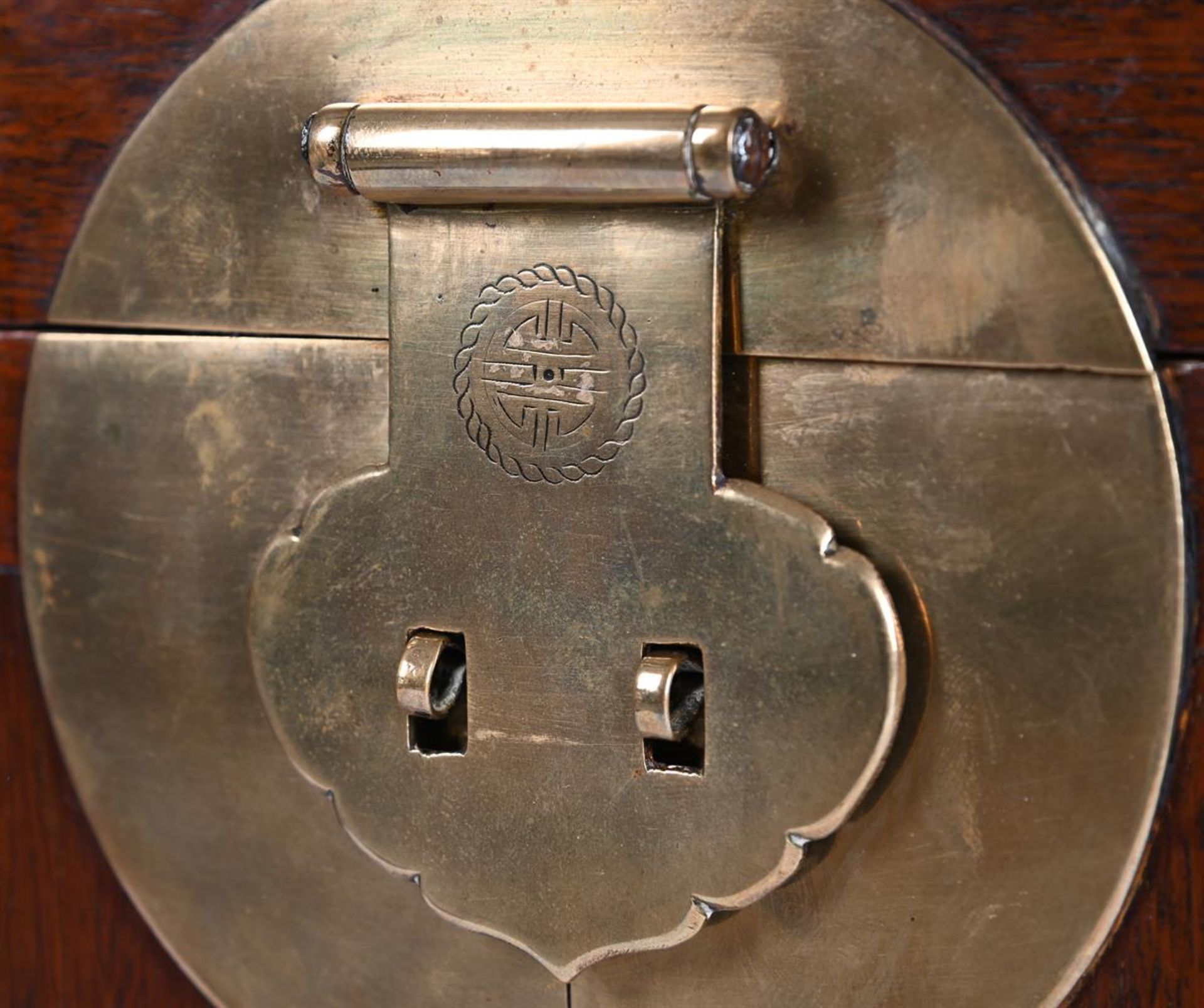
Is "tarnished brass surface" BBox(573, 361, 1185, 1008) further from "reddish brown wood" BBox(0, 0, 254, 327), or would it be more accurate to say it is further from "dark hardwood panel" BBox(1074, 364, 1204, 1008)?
"reddish brown wood" BBox(0, 0, 254, 327)

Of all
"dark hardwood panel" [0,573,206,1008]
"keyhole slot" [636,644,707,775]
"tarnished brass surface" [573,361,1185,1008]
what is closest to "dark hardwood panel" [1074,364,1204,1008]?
"tarnished brass surface" [573,361,1185,1008]

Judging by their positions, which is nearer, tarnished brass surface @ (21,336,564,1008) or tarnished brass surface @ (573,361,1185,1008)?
tarnished brass surface @ (573,361,1185,1008)

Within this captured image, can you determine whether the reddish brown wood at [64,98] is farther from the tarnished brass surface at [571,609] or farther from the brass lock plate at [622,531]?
the tarnished brass surface at [571,609]

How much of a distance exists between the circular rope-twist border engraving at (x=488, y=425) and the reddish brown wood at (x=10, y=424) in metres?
0.19

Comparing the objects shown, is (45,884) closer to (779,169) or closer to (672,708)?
(672,708)

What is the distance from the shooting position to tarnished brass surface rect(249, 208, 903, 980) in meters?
0.51

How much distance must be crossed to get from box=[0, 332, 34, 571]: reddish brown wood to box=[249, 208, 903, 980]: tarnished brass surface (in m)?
0.12

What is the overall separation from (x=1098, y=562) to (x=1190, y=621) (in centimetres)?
3

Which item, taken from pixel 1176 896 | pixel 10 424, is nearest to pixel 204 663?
pixel 10 424

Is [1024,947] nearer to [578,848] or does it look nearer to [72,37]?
[578,848]

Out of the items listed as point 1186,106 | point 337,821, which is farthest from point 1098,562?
point 337,821

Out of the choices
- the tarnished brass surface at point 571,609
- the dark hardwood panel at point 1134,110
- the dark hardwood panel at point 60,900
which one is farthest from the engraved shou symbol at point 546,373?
the dark hardwood panel at point 60,900

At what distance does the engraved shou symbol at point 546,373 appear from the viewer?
→ 517mm

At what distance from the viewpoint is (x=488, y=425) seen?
53cm
